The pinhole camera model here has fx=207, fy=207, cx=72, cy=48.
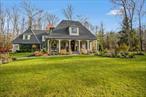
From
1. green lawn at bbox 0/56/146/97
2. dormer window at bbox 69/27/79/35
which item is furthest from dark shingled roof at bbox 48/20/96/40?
green lawn at bbox 0/56/146/97

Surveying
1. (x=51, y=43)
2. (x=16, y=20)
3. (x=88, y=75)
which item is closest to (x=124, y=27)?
(x=51, y=43)

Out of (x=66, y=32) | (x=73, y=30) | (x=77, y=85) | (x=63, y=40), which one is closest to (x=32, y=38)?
(x=63, y=40)

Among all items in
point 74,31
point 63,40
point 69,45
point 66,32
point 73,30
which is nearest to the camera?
point 69,45

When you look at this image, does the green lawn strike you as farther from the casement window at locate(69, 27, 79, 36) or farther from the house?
the casement window at locate(69, 27, 79, 36)

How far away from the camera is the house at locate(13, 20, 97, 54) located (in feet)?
110

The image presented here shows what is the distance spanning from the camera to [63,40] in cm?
3475

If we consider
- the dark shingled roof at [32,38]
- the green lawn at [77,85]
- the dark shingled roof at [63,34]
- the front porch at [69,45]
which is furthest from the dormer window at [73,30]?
the green lawn at [77,85]

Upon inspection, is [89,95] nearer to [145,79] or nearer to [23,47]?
[145,79]

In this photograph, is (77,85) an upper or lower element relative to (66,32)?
lower

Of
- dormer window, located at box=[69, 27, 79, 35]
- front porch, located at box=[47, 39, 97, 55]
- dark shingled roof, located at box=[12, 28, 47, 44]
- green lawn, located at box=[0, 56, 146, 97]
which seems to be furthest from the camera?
dark shingled roof, located at box=[12, 28, 47, 44]

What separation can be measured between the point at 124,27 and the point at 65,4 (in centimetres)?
1419

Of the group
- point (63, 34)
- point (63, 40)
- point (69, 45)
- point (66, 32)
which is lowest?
point (69, 45)

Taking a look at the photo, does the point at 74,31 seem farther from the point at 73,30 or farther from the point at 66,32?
the point at 66,32

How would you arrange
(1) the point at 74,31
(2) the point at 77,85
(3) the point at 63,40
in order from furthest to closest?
(1) the point at 74,31, (3) the point at 63,40, (2) the point at 77,85
